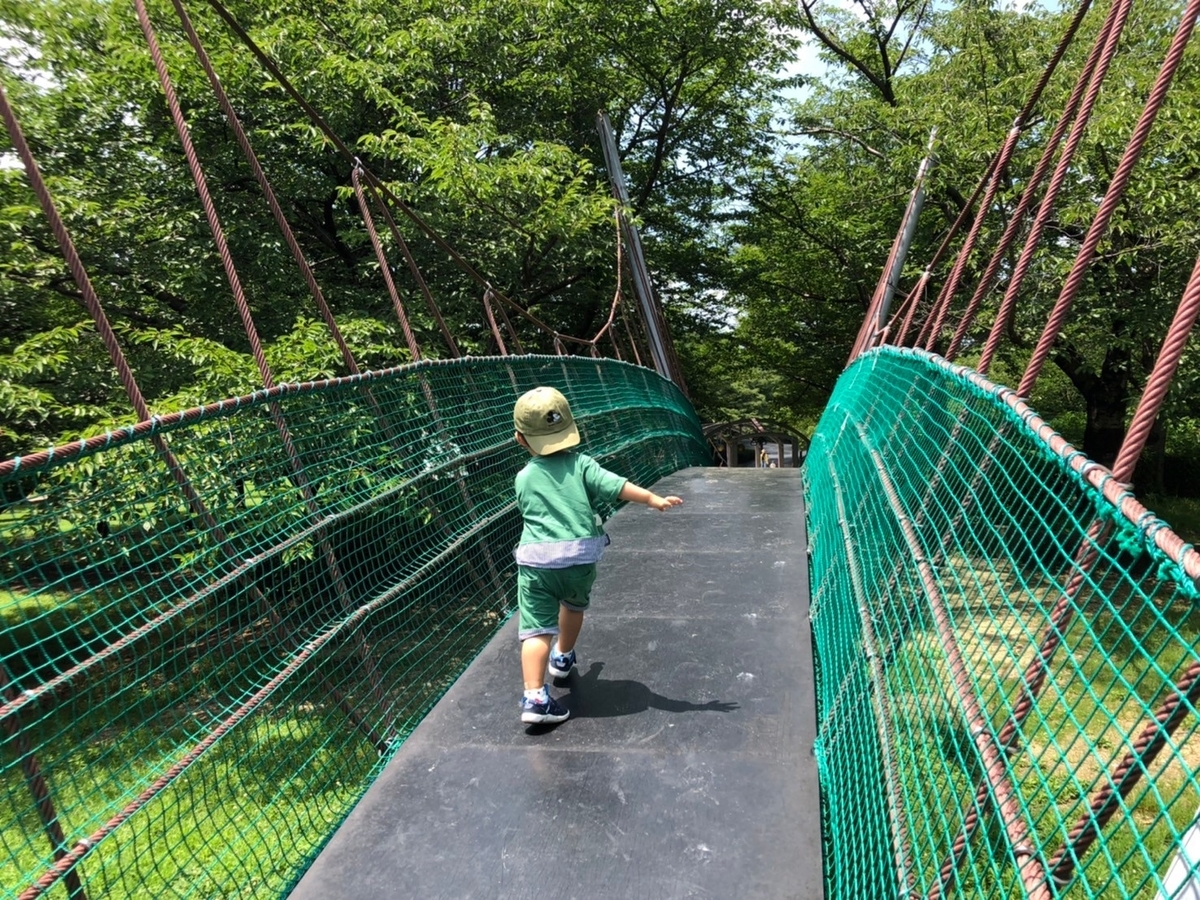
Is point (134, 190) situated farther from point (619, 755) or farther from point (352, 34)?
point (619, 755)

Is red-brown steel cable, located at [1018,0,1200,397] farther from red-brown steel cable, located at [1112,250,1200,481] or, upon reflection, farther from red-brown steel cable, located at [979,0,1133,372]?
red-brown steel cable, located at [1112,250,1200,481]

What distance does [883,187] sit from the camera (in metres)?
10.2

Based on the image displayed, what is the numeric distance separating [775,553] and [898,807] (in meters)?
2.41

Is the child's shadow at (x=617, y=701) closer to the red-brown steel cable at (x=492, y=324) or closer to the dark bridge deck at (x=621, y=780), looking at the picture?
the dark bridge deck at (x=621, y=780)

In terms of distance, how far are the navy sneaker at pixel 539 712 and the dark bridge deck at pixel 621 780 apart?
34 millimetres

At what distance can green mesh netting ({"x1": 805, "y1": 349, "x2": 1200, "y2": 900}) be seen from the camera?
100cm

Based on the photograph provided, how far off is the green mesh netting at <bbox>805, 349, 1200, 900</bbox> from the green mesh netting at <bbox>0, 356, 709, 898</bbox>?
148 cm

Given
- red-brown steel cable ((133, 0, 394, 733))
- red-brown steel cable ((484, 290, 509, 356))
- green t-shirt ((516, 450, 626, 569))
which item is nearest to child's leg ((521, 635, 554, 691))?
green t-shirt ((516, 450, 626, 569))

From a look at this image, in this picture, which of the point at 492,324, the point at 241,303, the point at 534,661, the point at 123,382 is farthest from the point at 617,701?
the point at 492,324

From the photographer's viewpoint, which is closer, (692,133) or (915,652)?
(915,652)

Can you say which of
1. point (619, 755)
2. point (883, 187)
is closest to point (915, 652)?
point (619, 755)

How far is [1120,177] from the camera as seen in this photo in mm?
1522

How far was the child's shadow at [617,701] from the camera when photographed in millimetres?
2371

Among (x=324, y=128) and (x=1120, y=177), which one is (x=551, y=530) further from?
A: (x=324, y=128)
